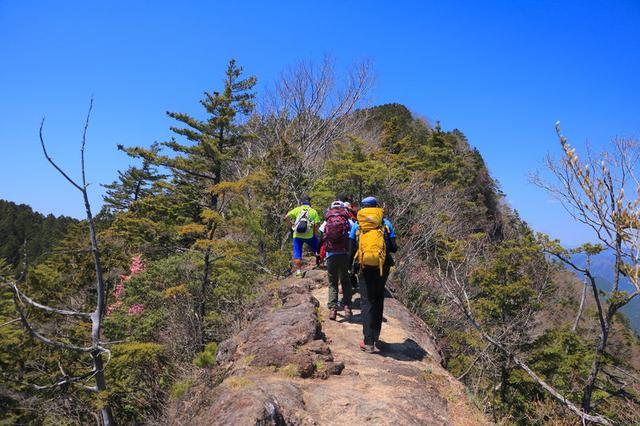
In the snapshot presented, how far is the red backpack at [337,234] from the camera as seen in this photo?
18.4 ft

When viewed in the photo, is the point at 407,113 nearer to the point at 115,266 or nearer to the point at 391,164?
the point at 391,164

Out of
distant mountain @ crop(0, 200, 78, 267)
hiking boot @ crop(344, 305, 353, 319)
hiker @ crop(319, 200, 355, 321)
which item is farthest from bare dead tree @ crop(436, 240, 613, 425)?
distant mountain @ crop(0, 200, 78, 267)

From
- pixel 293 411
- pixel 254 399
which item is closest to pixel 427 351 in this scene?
pixel 293 411

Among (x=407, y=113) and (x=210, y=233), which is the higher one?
(x=407, y=113)

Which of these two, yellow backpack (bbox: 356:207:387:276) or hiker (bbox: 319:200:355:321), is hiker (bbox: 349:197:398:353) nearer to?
yellow backpack (bbox: 356:207:387:276)

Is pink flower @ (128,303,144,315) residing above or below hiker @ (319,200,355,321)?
below

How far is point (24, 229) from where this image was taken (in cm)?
3953

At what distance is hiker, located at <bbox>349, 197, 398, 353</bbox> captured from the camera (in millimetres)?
4793

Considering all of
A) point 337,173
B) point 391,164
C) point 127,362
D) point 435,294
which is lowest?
point 127,362

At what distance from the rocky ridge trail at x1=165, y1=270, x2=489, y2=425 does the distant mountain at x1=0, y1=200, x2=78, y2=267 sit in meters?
34.0

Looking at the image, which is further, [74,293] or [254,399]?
[74,293]

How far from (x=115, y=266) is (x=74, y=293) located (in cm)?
210

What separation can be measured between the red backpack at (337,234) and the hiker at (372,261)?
0.57m

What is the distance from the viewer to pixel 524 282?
458 inches
